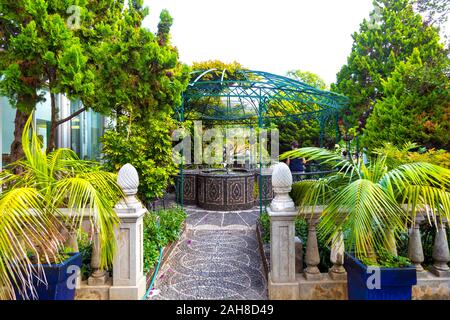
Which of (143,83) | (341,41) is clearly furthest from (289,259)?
(341,41)

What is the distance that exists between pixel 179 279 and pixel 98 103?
243 cm

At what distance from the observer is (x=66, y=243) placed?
2637 millimetres

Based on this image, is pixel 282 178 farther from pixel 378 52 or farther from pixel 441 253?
pixel 378 52

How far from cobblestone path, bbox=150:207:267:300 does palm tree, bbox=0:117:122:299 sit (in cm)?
142

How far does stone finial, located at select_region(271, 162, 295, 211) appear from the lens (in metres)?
2.74

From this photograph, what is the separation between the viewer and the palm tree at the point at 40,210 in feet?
5.70

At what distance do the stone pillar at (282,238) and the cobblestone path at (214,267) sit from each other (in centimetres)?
39

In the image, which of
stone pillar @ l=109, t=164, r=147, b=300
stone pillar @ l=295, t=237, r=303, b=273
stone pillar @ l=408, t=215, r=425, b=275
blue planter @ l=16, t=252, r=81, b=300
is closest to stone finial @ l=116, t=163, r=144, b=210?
stone pillar @ l=109, t=164, r=147, b=300

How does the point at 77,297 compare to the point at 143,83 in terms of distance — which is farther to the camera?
the point at 143,83

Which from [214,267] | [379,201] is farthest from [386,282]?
[214,267]

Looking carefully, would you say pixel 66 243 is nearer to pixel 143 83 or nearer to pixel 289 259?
pixel 143 83

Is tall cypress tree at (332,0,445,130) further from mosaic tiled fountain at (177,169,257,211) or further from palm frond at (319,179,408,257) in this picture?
palm frond at (319,179,408,257)

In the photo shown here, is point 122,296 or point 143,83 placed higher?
point 143,83

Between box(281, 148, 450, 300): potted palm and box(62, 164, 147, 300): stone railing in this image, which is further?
box(62, 164, 147, 300): stone railing
